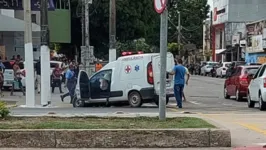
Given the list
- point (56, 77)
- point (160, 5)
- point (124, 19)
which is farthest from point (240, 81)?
point (124, 19)

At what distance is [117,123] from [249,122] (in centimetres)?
453

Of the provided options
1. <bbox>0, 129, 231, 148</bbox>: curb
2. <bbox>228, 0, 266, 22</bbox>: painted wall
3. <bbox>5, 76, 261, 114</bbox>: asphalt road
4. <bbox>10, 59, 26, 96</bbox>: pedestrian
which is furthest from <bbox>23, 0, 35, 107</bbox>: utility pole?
<bbox>228, 0, 266, 22</bbox>: painted wall

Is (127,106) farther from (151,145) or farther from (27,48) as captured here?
(151,145)

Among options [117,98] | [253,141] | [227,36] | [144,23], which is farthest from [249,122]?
[227,36]

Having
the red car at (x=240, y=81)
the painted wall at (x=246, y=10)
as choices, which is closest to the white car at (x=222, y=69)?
the painted wall at (x=246, y=10)

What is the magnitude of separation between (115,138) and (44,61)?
11.4 meters

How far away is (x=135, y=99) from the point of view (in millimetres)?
20922

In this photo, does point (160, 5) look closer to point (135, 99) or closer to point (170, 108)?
point (170, 108)

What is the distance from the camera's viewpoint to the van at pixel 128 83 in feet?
67.5

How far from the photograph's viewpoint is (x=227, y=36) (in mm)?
78562

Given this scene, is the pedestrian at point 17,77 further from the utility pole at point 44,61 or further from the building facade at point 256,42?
the building facade at point 256,42

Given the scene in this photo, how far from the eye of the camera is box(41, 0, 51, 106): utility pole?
67.8ft

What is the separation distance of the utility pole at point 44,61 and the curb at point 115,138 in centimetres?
1096

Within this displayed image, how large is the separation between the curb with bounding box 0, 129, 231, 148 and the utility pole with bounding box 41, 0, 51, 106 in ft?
36.0
